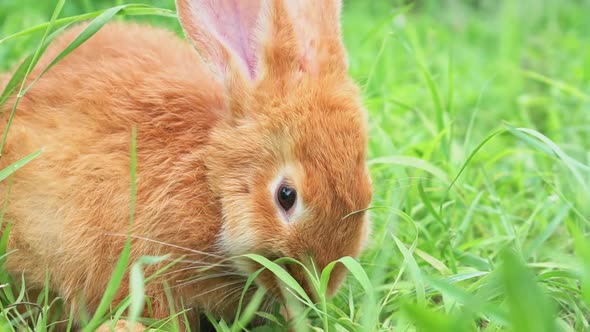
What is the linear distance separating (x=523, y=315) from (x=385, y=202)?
1580 mm

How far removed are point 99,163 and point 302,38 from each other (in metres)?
0.81

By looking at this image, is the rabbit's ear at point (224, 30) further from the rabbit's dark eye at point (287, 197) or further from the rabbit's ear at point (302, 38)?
the rabbit's dark eye at point (287, 197)

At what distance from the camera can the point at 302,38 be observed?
9.66ft

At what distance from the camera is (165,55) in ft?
10.7

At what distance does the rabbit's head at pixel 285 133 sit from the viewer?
106 inches

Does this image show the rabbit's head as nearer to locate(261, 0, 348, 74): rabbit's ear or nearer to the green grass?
locate(261, 0, 348, 74): rabbit's ear

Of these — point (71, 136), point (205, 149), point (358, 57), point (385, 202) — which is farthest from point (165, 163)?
point (358, 57)

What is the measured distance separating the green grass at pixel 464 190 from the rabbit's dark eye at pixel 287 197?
199 millimetres

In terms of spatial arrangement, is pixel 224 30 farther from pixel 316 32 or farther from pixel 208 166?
pixel 208 166

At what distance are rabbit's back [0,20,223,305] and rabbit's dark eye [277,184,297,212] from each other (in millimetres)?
276

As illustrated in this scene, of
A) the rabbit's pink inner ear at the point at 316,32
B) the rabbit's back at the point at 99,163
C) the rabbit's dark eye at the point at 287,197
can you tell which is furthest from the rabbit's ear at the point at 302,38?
the rabbit's dark eye at the point at 287,197

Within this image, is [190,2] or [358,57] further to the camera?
[358,57]

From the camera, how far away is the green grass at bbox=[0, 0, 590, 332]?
2.53 m

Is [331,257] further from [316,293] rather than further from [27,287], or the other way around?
[27,287]
